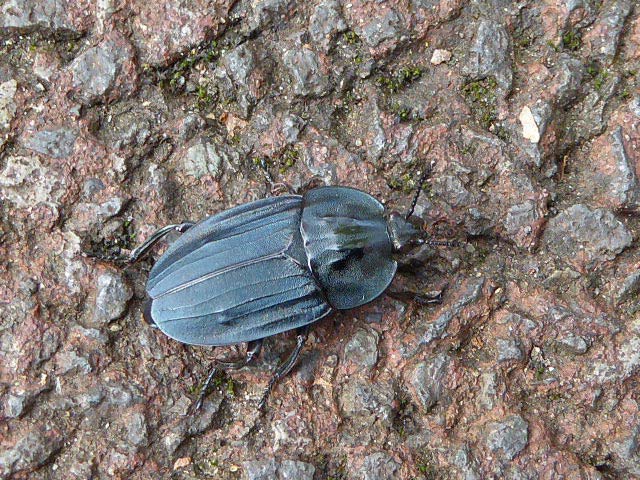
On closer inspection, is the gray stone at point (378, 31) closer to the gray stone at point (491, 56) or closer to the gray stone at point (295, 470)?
the gray stone at point (491, 56)

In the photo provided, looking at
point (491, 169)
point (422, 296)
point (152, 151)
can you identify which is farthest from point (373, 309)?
point (152, 151)

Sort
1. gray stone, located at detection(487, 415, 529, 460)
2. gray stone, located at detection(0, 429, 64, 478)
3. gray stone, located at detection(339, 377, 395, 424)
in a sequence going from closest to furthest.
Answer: gray stone, located at detection(0, 429, 64, 478)
gray stone, located at detection(487, 415, 529, 460)
gray stone, located at detection(339, 377, 395, 424)

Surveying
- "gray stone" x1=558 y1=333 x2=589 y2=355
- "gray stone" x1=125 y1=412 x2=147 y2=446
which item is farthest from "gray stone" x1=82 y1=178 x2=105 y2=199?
"gray stone" x1=558 y1=333 x2=589 y2=355

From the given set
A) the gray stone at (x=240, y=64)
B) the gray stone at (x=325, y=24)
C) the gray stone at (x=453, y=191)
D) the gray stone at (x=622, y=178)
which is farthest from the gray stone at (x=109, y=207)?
the gray stone at (x=622, y=178)

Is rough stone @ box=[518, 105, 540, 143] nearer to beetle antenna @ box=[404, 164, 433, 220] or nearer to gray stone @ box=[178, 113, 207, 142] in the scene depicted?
beetle antenna @ box=[404, 164, 433, 220]

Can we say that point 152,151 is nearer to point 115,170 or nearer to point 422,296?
point 115,170

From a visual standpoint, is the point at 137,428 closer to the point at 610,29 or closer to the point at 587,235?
the point at 587,235

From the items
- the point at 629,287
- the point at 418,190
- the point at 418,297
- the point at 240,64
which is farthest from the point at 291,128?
the point at 629,287
